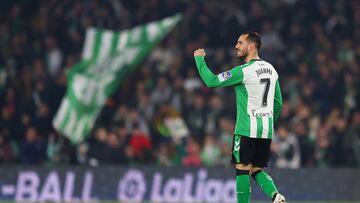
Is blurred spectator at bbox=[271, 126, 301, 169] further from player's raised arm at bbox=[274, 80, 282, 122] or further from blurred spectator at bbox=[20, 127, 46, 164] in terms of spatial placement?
player's raised arm at bbox=[274, 80, 282, 122]

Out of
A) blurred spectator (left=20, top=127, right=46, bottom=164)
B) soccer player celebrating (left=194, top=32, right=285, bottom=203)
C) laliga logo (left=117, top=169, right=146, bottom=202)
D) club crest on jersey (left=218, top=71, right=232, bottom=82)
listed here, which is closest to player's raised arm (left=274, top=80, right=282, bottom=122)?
soccer player celebrating (left=194, top=32, right=285, bottom=203)

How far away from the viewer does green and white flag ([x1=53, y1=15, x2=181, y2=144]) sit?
2058 cm

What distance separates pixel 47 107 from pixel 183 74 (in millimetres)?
2792

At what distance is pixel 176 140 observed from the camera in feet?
70.0

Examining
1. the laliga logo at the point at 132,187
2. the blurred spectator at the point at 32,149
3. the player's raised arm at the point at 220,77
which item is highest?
the player's raised arm at the point at 220,77

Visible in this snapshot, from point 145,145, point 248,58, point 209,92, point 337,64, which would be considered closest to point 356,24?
point 337,64

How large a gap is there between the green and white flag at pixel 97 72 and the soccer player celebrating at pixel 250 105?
8115mm

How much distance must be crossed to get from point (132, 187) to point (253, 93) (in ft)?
27.6

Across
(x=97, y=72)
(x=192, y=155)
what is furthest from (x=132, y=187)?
(x=97, y=72)

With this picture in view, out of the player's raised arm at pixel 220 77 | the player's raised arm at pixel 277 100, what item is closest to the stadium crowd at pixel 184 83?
the player's raised arm at pixel 277 100

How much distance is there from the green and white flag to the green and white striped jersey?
8.18 metres

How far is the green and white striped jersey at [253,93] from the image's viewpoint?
12.6 meters

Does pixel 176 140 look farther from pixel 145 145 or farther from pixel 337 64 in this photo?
pixel 337 64

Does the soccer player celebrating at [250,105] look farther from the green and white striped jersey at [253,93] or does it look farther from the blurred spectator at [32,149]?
the blurred spectator at [32,149]
